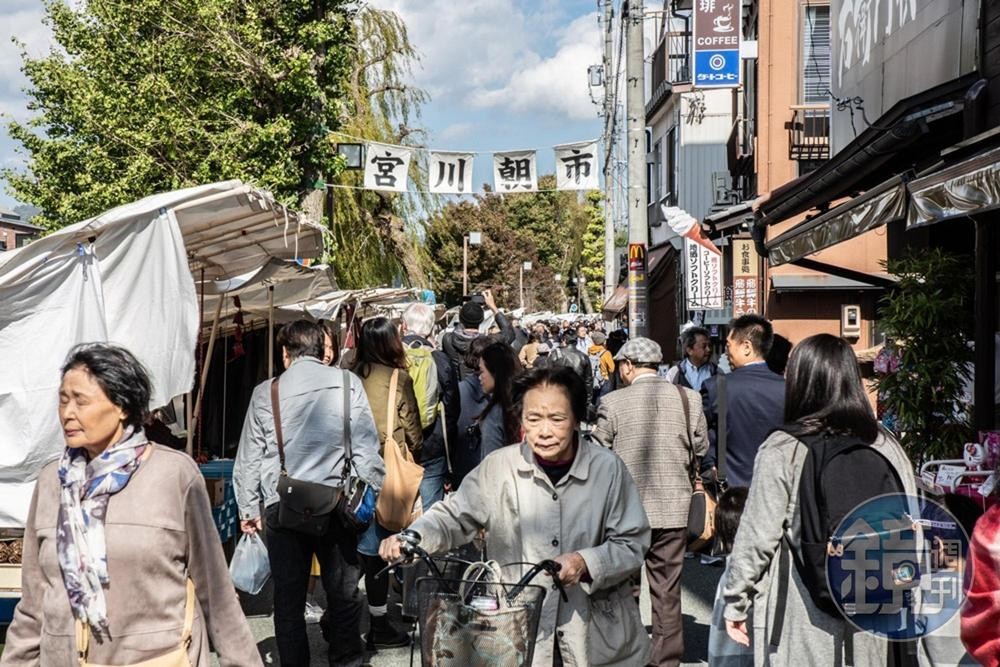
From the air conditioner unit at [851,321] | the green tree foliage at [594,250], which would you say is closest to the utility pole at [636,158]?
the air conditioner unit at [851,321]

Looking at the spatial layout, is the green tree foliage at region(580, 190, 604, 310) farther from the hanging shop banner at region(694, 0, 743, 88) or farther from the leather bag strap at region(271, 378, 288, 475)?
the leather bag strap at region(271, 378, 288, 475)

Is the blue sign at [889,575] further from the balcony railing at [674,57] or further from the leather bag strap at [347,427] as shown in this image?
the balcony railing at [674,57]

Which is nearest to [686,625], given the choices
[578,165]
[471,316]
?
[471,316]

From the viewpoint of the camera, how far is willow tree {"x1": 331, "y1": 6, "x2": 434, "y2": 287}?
2488 cm

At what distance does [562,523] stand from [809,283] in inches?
569

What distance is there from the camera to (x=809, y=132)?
57.4ft

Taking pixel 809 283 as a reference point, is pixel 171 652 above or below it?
below

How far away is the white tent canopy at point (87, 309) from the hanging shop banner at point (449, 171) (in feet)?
41.9

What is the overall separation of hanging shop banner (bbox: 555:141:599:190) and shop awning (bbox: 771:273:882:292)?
12.4 ft

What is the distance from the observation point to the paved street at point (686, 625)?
646 cm

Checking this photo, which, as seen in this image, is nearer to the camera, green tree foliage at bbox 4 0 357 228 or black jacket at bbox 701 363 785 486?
black jacket at bbox 701 363 785 486

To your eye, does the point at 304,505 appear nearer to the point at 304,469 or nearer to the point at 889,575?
the point at 304,469

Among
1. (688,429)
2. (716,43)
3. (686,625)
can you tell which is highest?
(716,43)

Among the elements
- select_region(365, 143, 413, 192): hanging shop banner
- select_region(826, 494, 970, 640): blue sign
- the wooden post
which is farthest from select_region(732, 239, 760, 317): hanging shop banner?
select_region(826, 494, 970, 640): blue sign
